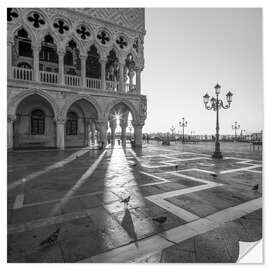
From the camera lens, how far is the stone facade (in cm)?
1377

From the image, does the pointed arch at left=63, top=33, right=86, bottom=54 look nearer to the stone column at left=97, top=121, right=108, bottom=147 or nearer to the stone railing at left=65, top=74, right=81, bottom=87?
the stone railing at left=65, top=74, right=81, bottom=87

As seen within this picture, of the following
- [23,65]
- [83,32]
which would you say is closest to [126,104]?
[83,32]

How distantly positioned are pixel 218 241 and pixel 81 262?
201 cm

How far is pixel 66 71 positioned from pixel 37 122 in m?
6.95

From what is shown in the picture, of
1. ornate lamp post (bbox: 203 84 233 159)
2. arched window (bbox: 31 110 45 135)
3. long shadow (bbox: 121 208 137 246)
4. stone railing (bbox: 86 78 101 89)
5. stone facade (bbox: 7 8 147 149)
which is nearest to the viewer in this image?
long shadow (bbox: 121 208 137 246)

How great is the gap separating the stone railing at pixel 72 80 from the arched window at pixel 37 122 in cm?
430

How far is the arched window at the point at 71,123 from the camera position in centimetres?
1877

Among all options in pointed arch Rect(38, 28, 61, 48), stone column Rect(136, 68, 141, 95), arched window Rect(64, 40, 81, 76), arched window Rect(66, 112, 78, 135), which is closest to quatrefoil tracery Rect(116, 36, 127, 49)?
stone column Rect(136, 68, 141, 95)

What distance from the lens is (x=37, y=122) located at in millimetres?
16781

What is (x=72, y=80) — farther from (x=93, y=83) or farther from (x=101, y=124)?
(x=101, y=124)

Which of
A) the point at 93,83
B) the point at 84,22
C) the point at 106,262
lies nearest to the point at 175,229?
the point at 106,262

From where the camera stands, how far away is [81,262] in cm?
206

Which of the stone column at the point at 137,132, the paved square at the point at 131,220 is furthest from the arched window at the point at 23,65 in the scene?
the paved square at the point at 131,220

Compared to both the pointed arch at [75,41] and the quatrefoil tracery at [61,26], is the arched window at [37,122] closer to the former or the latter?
the pointed arch at [75,41]
